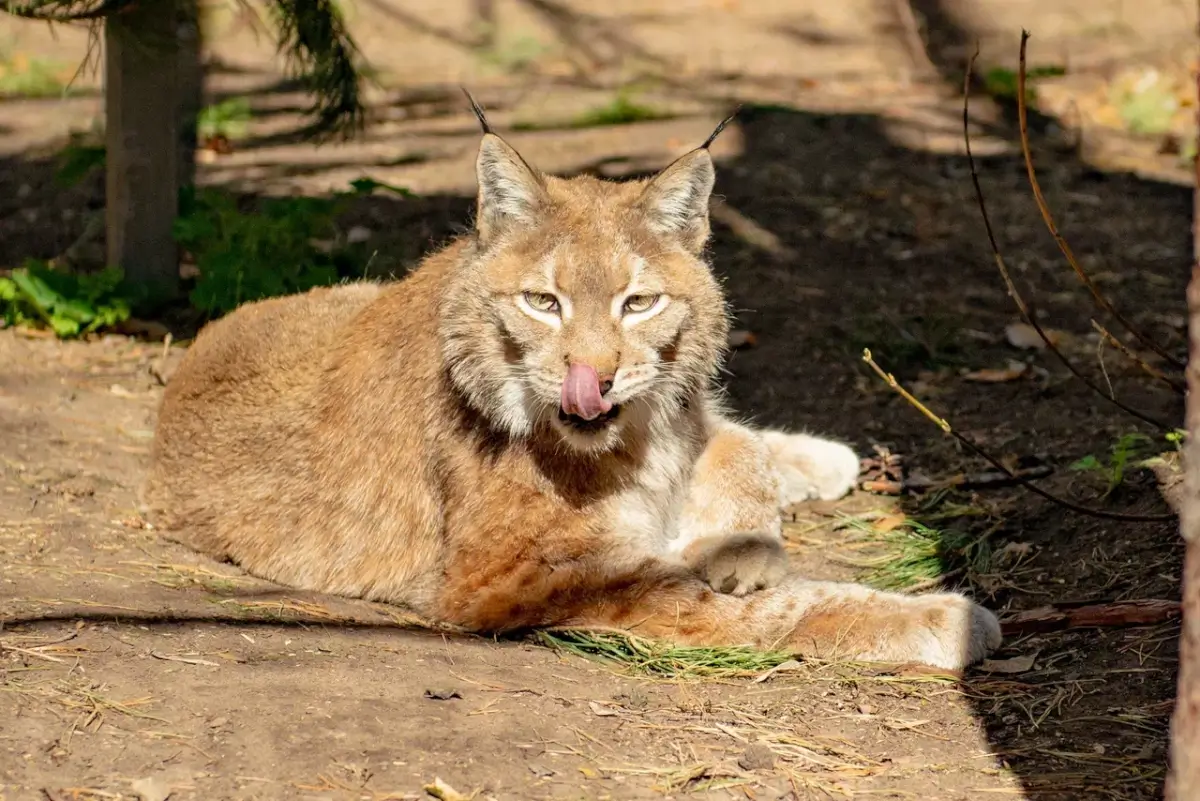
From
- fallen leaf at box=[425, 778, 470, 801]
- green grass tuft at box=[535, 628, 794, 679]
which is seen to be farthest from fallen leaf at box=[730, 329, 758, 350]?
fallen leaf at box=[425, 778, 470, 801]

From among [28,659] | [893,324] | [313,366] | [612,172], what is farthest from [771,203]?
[28,659]

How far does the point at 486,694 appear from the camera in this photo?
158 inches

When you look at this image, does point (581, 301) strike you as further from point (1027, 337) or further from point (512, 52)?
point (512, 52)

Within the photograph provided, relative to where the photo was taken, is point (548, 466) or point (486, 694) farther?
point (548, 466)

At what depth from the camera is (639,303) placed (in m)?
4.67

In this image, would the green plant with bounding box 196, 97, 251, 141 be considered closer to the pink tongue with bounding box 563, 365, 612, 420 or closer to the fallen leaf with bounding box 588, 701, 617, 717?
the pink tongue with bounding box 563, 365, 612, 420

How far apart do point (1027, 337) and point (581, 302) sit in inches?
145

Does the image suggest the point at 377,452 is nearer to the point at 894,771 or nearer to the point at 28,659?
the point at 28,659

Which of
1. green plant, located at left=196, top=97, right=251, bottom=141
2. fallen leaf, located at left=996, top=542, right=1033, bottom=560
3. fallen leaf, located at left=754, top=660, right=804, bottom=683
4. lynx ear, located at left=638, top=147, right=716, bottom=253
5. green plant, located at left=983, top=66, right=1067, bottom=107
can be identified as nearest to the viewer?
fallen leaf, located at left=754, top=660, right=804, bottom=683

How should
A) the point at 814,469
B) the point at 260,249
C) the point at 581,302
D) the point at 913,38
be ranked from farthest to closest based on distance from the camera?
A: the point at 913,38 < the point at 260,249 < the point at 814,469 < the point at 581,302

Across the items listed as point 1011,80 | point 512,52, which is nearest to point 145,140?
Result: point 512,52

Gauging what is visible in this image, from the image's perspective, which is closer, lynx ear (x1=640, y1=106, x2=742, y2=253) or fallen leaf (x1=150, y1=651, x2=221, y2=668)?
fallen leaf (x1=150, y1=651, x2=221, y2=668)

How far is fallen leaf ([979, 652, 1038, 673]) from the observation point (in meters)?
4.42

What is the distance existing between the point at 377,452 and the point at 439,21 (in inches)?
318
